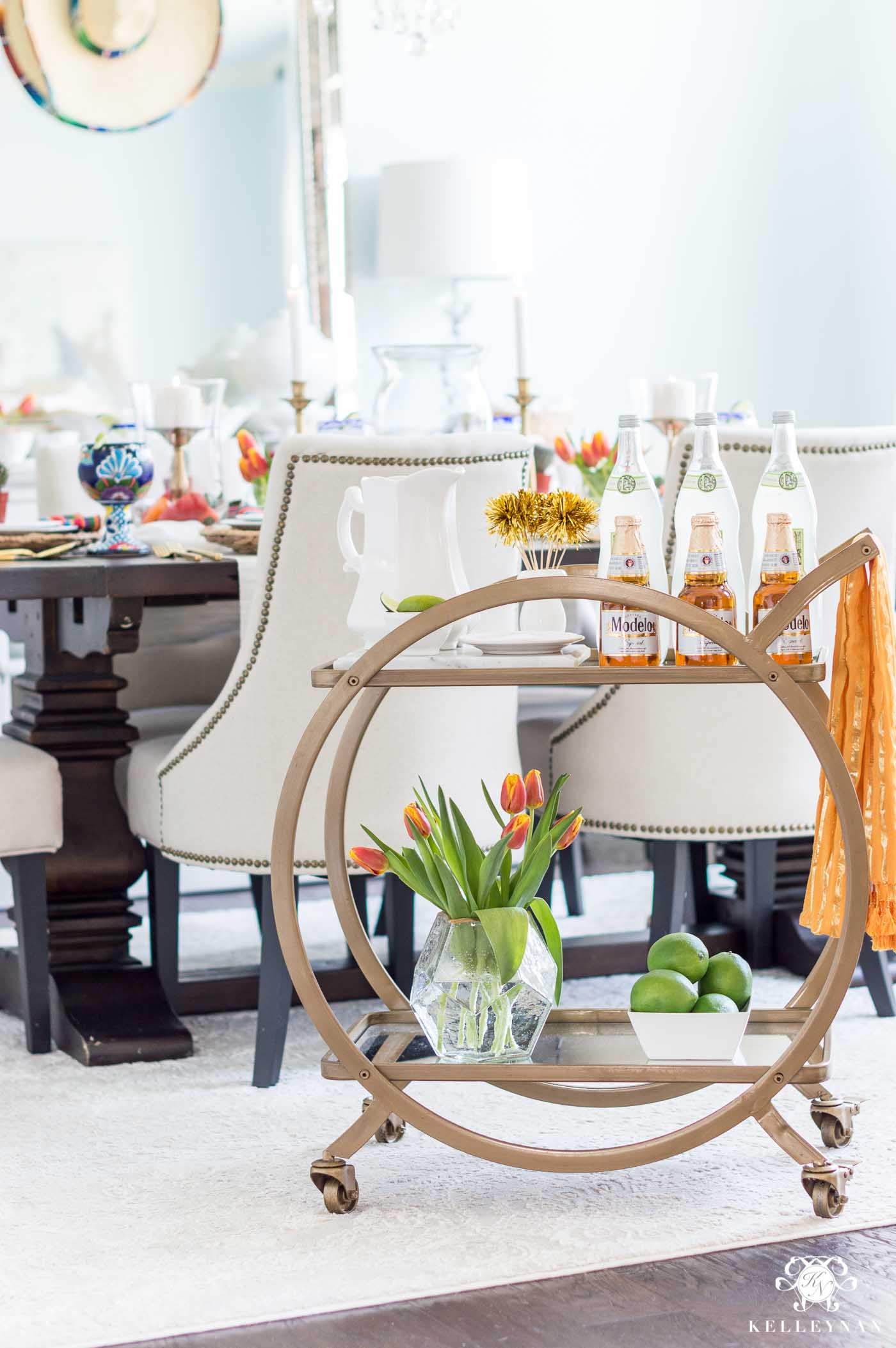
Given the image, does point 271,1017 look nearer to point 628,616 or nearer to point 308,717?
point 308,717

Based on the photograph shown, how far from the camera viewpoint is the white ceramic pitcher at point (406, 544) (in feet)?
6.26

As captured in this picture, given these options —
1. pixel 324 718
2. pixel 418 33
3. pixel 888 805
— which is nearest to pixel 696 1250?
pixel 888 805

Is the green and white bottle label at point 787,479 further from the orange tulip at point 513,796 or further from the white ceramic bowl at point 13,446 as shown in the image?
the white ceramic bowl at point 13,446

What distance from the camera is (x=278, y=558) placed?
2.22m

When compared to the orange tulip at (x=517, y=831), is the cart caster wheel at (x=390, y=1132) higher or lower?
lower

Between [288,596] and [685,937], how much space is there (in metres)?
0.69

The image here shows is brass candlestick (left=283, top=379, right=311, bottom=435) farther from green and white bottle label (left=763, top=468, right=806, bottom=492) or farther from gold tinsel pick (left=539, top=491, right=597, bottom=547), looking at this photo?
green and white bottle label (left=763, top=468, right=806, bottom=492)

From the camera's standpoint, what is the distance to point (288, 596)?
2.24 metres

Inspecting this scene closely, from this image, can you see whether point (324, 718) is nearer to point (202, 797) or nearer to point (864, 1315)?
point (202, 797)

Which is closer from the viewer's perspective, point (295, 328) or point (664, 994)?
point (664, 994)

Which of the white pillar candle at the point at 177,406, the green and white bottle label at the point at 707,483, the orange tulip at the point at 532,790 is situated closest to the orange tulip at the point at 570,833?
the orange tulip at the point at 532,790

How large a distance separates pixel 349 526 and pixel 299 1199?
0.77 metres

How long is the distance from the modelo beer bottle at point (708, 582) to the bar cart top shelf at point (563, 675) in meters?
0.03

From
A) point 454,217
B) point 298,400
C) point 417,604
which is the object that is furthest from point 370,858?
point 454,217
